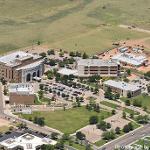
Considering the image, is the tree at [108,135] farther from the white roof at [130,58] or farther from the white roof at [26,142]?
the white roof at [130,58]

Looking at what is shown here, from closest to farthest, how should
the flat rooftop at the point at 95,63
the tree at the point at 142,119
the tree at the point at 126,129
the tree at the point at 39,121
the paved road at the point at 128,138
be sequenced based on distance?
1. the paved road at the point at 128,138
2. the tree at the point at 126,129
3. the tree at the point at 39,121
4. the tree at the point at 142,119
5. the flat rooftop at the point at 95,63

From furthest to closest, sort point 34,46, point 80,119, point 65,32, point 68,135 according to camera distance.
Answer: point 65,32
point 34,46
point 80,119
point 68,135

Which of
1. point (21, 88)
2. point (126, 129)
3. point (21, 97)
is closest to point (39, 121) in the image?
point (21, 97)

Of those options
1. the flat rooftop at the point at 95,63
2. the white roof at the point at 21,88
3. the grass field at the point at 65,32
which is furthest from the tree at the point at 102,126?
the grass field at the point at 65,32

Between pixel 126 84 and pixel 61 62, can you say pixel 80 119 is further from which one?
pixel 61 62

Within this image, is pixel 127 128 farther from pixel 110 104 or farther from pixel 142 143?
pixel 110 104

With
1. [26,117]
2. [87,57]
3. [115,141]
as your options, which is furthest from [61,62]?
[115,141]

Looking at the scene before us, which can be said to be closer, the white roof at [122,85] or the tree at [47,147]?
the tree at [47,147]
